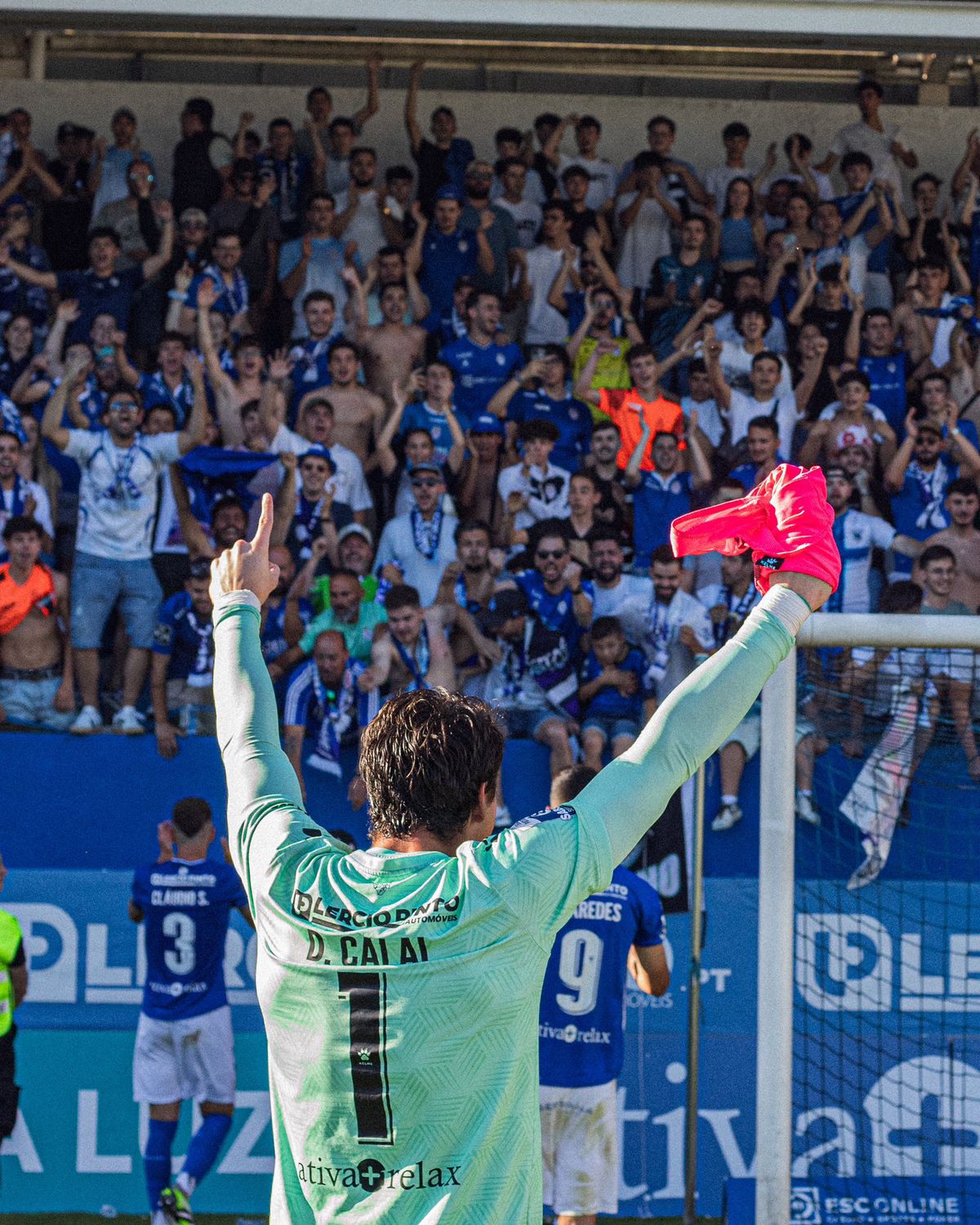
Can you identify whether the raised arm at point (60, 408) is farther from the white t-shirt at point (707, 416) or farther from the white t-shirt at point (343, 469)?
the white t-shirt at point (707, 416)

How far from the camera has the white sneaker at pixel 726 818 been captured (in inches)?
329

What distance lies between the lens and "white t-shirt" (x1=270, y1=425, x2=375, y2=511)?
944 cm

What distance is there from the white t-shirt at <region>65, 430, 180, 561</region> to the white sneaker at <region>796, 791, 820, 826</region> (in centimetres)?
408

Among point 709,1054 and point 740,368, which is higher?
point 740,368

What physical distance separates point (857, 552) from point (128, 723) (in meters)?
4.45

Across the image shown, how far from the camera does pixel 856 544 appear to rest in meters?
9.23

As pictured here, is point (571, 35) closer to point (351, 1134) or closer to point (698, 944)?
point (698, 944)

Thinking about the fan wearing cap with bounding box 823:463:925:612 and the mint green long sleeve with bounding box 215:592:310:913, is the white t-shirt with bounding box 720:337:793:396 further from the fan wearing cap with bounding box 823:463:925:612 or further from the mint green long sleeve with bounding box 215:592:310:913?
the mint green long sleeve with bounding box 215:592:310:913

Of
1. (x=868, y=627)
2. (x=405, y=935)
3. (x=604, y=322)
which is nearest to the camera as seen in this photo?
(x=405, y=935)

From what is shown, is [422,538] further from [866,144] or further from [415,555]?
[866,144]

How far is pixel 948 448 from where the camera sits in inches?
388

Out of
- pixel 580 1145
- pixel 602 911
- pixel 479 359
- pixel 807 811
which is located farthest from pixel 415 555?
pixel 580 1145

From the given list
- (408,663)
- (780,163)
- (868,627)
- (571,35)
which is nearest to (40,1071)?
(408,663)

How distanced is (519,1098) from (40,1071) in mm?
5751
